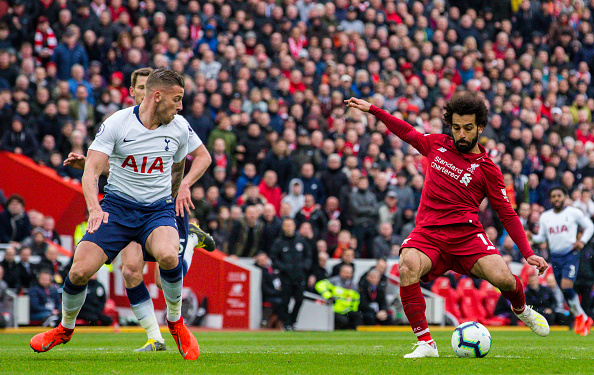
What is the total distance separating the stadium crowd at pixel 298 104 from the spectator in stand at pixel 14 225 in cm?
4

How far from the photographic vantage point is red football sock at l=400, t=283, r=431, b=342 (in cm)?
749

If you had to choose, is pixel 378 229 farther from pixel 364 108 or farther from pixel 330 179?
pixel 364 108

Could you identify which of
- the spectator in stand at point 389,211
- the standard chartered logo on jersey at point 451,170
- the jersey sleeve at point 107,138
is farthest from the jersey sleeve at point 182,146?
the spectator in stand at point 389,211

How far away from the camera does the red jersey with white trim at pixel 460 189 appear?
7730mm

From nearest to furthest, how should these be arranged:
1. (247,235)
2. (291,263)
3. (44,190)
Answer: (44,190), (291,263), (247,235)

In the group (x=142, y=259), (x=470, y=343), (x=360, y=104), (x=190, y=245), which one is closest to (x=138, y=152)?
(x=142, y=259)

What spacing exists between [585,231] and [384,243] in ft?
13.2

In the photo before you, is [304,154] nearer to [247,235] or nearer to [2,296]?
[247,235]

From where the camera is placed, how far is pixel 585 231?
46.8 feet

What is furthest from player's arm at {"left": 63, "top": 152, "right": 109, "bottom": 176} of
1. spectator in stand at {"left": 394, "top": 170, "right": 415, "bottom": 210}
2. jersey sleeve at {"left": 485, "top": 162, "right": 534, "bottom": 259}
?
spectator in stand at {"left": 394, "top": 170, "right": 415, "bottom": 210}

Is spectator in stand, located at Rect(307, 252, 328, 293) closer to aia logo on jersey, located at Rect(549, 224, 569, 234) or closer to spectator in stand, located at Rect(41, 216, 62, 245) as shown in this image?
aia logo on jersey, located at Rect(549, 224, 569, 234)

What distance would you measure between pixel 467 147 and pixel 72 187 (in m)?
9.62

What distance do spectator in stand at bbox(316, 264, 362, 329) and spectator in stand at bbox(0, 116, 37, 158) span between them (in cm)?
553

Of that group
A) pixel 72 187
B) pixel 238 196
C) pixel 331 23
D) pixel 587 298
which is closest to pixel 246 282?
pixel 238 196
